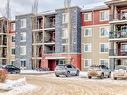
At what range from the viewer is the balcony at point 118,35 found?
52.0 meters

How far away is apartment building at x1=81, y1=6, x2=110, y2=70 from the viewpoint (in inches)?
2261

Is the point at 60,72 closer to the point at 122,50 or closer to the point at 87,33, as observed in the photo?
the point at 122,50

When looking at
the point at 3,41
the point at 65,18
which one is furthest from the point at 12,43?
the point at 65,18

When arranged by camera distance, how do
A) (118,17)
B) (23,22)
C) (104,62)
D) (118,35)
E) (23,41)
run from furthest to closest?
1. (23,22)
2. (23,41)
3. (104,62)
4. (118,17)
5. (118,35)

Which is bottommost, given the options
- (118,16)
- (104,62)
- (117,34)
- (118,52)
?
(104,62)

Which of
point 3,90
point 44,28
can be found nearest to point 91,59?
point 44,28

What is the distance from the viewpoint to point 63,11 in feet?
203

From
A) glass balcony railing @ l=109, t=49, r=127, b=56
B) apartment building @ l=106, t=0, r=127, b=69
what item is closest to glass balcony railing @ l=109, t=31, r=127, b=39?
apartment building @ l=106, t=0, r=127, b=69

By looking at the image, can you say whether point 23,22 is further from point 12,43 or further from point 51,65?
point 51,65

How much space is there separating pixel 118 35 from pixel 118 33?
35cm

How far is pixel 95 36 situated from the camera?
59094 millimetres

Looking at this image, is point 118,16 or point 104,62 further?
Answer: point 104,62

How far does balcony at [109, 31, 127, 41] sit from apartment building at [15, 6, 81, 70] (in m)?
8.44

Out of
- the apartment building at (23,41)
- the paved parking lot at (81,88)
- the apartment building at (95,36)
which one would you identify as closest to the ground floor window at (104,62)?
the apartment building at (95,36)
